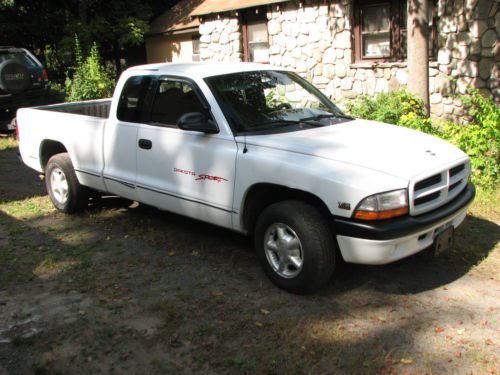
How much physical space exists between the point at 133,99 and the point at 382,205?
2952 millimetres

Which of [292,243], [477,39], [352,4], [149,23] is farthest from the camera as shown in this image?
[149,23]

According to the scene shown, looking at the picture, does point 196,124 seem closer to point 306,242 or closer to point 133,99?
point 133,99

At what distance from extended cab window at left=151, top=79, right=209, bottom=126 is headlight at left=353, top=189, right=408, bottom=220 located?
1.86 meters

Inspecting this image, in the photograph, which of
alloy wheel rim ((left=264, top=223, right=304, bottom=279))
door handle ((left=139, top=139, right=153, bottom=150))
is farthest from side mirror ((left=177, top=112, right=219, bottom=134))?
alloy wheel rim ((left=264, top=223, right=304, bottom=279))

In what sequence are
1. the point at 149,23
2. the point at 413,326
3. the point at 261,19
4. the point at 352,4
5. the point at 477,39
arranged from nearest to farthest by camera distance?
1. the point at 413,326
2. the point at 477,39
3. the point at 352,4
4. the point at 261,19
5. the point at 149,23

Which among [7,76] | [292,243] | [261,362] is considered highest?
[7,76]

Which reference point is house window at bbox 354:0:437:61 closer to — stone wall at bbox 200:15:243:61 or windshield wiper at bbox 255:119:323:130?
stone wall at bbox 200:15:243:61

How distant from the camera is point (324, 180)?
4074 mm

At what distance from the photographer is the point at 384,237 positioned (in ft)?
13.0

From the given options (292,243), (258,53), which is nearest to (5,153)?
(258,53)

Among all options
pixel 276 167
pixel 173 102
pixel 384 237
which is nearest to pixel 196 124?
pixel 173 102

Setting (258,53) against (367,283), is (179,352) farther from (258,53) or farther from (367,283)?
(258,53)

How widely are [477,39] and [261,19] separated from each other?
6.23 meters

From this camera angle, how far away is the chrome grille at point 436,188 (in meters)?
4.11
